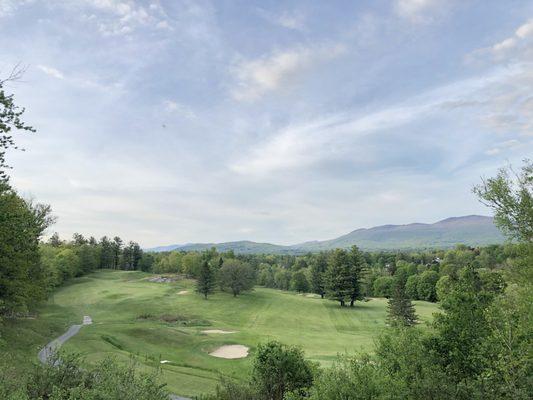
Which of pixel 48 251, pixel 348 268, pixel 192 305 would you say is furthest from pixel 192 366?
pixel 48 251

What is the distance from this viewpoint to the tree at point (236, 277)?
288 feet

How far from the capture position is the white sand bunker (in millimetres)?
40200

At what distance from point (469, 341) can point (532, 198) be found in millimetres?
10901

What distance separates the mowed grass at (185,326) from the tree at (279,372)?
344 cm

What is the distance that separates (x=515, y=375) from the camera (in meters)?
15.7

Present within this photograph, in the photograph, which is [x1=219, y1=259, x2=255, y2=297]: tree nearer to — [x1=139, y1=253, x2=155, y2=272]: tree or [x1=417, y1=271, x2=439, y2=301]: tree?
[x1=417, y1=271, x2=439, y2=301]: tree

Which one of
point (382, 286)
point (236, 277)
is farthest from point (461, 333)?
point (382, 286)

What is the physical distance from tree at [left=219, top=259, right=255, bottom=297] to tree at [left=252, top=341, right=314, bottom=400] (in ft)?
215

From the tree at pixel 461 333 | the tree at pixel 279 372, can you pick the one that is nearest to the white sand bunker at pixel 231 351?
the tree at pixel 279 372

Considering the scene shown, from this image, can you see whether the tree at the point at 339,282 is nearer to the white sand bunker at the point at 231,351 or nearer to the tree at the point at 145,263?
the white sand bunker at the point at 231,351

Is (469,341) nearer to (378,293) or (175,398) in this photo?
(175,398)

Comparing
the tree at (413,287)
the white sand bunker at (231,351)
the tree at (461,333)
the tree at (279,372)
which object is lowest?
the tree at (413,287)

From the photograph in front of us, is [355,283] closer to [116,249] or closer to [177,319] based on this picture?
[177,319]

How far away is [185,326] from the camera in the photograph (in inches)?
2221
